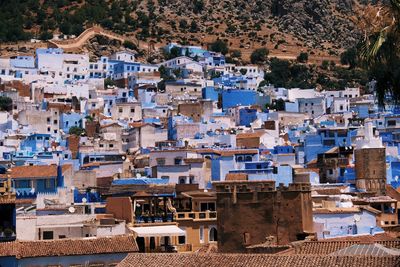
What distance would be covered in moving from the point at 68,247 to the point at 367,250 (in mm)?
10772

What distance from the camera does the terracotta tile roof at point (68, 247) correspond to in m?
27.9

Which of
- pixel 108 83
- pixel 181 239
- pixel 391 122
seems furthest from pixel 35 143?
pixel 181 239

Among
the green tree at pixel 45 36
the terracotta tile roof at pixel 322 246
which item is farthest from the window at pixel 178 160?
the green tree at pixel 45 36

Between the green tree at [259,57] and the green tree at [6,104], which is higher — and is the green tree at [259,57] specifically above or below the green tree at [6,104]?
above

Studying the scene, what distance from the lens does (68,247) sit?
93.5 ft

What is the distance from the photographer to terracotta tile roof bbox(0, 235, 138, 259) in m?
27.9

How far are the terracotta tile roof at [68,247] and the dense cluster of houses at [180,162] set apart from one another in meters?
0.04

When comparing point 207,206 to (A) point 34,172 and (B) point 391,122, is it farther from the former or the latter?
(B) point 391,122

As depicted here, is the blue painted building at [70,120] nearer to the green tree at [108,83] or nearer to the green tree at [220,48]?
the green tree at [108,83]

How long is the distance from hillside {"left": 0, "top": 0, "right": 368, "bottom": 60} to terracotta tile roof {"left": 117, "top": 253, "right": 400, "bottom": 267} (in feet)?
329

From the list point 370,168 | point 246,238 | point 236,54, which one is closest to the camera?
point 246,238

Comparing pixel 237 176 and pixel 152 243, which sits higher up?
pixel 237 176

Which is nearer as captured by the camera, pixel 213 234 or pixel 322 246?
pixel 322 246

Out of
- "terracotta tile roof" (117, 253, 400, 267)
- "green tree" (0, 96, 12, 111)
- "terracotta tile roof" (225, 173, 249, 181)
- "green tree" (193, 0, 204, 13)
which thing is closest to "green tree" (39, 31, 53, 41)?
"green tree" (193, 0, 204, 13)
